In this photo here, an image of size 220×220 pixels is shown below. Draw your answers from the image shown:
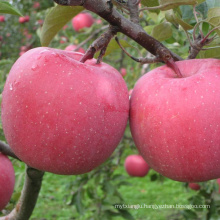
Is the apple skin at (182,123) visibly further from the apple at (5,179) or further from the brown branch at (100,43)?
the apple at (5,179)

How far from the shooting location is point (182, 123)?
68cm

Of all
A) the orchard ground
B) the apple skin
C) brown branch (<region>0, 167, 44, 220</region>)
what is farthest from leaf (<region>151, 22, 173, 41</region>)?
the orchard ground

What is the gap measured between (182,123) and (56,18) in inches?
14.7

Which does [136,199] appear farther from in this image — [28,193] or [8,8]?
[8,8]

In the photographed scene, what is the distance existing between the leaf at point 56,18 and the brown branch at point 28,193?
12.7 inches

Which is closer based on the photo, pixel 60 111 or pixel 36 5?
pixel 60 111

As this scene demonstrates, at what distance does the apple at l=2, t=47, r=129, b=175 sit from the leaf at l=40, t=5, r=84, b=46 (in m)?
0.13

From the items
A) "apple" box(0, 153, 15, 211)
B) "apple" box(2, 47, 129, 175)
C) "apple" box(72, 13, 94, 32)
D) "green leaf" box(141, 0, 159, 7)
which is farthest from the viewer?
"apple" box(72, 13, 94, 32)

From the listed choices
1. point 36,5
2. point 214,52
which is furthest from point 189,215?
point 36,5

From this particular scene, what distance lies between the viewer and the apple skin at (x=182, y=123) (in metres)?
0.68

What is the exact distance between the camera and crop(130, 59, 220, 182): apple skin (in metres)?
0.68

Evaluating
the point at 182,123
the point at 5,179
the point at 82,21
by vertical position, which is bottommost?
the point at 82,21

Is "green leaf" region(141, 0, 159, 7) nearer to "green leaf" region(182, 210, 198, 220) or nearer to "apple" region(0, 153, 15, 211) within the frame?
"apple" region(0, 153, 15, 211)

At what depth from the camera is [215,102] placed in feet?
2.23
